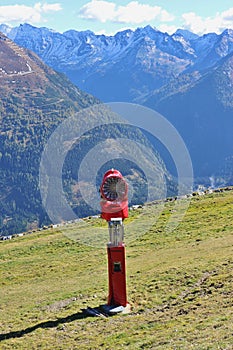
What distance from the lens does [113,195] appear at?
30.2m

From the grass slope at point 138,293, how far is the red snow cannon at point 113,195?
5.56 metres

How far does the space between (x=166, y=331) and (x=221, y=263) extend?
37.1ft

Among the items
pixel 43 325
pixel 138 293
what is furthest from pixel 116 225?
pixel 43 325

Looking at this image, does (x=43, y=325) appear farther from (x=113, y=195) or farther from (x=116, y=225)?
(x=113, y=195)

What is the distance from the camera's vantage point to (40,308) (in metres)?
34.4

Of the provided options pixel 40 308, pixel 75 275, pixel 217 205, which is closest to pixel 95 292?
pixel 40 308

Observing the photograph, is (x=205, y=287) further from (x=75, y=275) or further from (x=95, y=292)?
(x=75, y=275)

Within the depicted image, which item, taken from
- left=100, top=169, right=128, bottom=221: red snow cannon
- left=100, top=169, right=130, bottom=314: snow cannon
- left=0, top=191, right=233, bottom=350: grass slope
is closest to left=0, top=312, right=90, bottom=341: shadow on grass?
left=0, top=191, right=233, bottom=350: grass slope

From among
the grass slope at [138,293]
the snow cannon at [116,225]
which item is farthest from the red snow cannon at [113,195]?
the grass slope at [138,293]

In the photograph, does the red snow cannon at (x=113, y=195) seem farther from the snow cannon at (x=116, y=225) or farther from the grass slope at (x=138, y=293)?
the grass slope at (x=138, y=293)

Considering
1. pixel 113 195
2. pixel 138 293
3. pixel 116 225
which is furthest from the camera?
pixel 138 293

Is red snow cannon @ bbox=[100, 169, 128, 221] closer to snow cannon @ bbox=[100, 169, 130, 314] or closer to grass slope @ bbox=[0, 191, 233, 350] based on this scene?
snow cannon @ bbox=[100, 169, 130, 314]

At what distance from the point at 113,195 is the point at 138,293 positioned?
274 inches

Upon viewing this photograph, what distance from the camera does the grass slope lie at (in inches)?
986
